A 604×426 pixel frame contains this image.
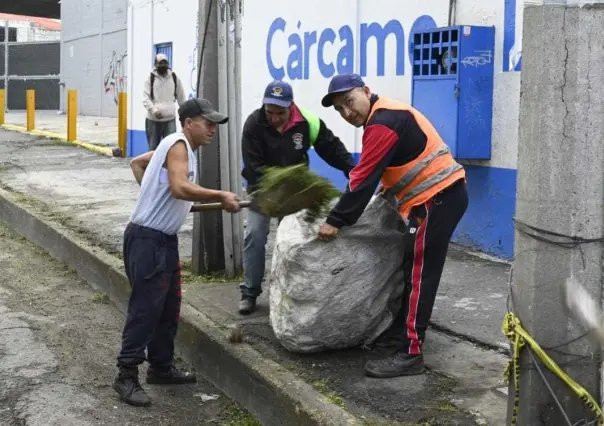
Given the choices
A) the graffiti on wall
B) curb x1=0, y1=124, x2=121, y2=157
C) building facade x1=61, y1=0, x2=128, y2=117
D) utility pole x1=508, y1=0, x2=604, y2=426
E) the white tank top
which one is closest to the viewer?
utility pole x1=508, y1=0, x2=604, y2=426

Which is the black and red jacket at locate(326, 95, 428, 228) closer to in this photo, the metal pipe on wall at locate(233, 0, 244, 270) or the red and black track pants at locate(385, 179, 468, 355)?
the red and black track pants at locate(385, 179, 468, 355)

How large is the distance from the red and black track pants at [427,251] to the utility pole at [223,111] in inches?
95.0

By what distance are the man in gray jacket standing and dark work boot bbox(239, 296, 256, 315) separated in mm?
6151

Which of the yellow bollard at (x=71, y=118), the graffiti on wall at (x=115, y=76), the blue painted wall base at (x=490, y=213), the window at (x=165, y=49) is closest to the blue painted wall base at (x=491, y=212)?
the blue painted wall base at (x=490, y=213)

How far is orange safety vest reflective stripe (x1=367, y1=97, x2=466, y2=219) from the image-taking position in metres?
5.02

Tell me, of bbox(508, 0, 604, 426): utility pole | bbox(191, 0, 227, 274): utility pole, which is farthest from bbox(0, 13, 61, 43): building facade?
bbox(508, 0, 604, 426): utility pole

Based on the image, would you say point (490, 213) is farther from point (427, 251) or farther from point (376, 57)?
point (427, 251)

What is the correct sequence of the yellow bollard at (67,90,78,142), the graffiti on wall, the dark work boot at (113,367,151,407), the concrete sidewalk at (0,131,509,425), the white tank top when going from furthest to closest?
the graffiti on wall < the yellow bollard at (67,90,78,142) < the dark work boot at (113,367,151,407) < the white tank top < the concrete sidewalk at (0,131,509,425)

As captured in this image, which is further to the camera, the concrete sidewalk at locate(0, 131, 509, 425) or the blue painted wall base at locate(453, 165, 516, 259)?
the blue painted wall base at locate(453, 165, 516, 259)

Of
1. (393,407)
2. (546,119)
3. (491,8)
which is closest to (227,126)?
(491,8)

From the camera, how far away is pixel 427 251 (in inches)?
197

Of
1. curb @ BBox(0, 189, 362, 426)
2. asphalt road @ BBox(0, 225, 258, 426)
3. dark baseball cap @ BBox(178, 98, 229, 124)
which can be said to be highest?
dark baseball cap @ BBox(178, 98, 229, 124)

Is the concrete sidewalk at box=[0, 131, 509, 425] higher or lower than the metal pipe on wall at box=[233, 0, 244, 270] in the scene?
lower

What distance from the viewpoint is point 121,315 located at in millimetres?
7371
